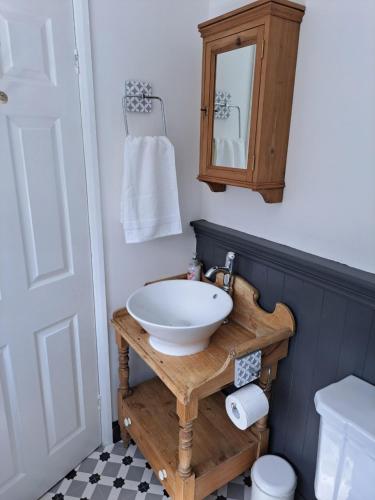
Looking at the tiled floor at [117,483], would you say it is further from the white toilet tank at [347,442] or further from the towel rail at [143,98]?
the towel rail at [143,98]

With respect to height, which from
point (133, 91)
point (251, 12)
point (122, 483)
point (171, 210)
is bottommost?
point (122, 483)

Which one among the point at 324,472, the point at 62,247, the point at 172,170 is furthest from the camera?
the point at 172,170

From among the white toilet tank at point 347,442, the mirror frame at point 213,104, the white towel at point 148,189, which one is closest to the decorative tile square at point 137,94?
the white towel at point 148,189

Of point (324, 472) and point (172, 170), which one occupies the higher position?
point (172, 170)

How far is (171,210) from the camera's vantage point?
156 centimetres

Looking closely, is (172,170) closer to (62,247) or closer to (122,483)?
(62,247)

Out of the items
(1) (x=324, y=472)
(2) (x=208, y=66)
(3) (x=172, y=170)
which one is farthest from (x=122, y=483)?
(2) (x=208, y=66)

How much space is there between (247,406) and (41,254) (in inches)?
36.8

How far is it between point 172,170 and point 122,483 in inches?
56.1

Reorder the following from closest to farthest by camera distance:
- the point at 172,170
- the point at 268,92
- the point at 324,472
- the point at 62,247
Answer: the point at 324,472 → the point at 268,92 → the point at 62,247 → the point at 172,170

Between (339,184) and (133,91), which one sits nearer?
(339,184)

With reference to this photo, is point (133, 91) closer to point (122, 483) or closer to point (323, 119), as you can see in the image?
point (323, 119)

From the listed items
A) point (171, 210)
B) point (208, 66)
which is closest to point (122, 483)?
point (171, 210)


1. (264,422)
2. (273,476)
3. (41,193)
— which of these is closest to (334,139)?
(41,193)
